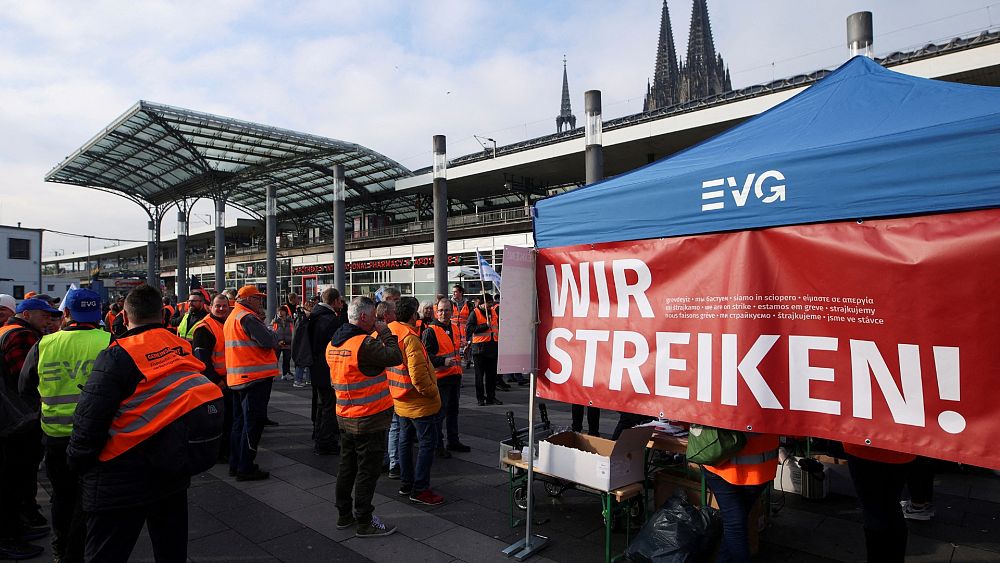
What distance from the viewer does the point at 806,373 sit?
279 cm

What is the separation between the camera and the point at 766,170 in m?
2.87

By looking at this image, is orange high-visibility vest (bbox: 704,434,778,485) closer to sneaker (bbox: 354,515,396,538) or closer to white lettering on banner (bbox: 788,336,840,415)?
white lettering on banner (bbox: 788,336,840,415)

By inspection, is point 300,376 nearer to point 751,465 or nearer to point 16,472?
point 16,472

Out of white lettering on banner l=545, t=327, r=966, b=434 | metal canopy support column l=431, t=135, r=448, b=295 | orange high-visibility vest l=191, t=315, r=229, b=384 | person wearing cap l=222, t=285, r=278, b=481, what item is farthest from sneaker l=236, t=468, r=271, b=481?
metal canopy support column l=431, t=135, r=448, b=295

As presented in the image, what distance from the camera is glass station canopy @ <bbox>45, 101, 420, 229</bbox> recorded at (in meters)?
24.4

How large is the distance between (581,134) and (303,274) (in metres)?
21.9

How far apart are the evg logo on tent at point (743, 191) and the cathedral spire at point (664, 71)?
75.3m

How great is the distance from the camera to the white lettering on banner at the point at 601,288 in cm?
347

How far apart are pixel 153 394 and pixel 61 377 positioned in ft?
4.97

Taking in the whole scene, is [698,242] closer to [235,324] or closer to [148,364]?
[148,364]

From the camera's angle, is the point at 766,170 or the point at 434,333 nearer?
the point at 766,170

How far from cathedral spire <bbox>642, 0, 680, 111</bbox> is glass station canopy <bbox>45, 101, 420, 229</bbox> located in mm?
49322

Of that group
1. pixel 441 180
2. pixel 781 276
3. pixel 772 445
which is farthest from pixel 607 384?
pixel 441 180

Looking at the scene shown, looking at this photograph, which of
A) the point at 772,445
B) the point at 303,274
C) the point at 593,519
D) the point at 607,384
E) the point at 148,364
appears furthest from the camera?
the point at 303,274
